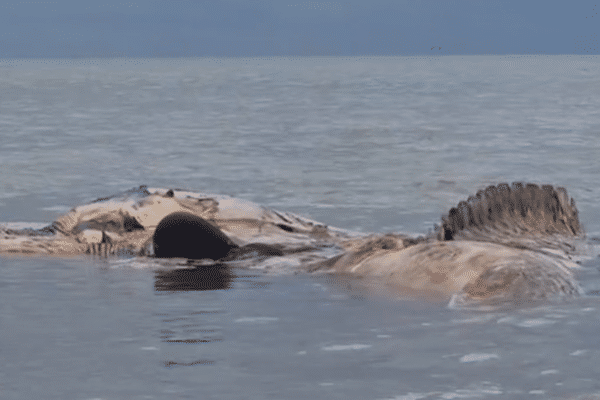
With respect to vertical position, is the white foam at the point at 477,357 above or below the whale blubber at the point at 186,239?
below

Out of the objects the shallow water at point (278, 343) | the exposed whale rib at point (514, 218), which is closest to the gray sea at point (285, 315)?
the shallow water at point (278, 343)

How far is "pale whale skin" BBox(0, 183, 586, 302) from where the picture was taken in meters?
5.96

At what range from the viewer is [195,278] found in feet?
21.7

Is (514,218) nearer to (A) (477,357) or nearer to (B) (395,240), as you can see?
(B) (395,240)

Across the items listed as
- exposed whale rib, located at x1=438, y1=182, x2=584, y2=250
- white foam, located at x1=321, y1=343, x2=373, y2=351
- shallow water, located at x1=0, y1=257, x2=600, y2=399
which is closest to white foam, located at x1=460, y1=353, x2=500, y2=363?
shallow water, located at x1=0, y1=257, x2=600, y2=399

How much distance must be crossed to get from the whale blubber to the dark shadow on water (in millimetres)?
194

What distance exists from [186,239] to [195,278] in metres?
0.68

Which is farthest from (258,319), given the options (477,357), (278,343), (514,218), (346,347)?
(514,218)

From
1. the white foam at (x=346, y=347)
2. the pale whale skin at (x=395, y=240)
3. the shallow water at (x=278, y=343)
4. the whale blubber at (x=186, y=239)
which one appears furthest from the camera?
the whale blubber at (x=186, y=239)

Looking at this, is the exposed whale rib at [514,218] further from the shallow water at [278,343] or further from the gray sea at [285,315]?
the shallow water at [278,343]

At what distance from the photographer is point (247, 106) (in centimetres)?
3281

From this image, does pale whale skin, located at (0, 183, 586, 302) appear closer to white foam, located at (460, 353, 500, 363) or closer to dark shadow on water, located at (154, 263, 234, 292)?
dark shadow on water, located at (154, 263, 234, 292)

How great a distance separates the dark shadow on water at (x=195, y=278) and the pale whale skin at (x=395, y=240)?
0.33 meters

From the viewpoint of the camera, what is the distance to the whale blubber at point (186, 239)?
7242mm
